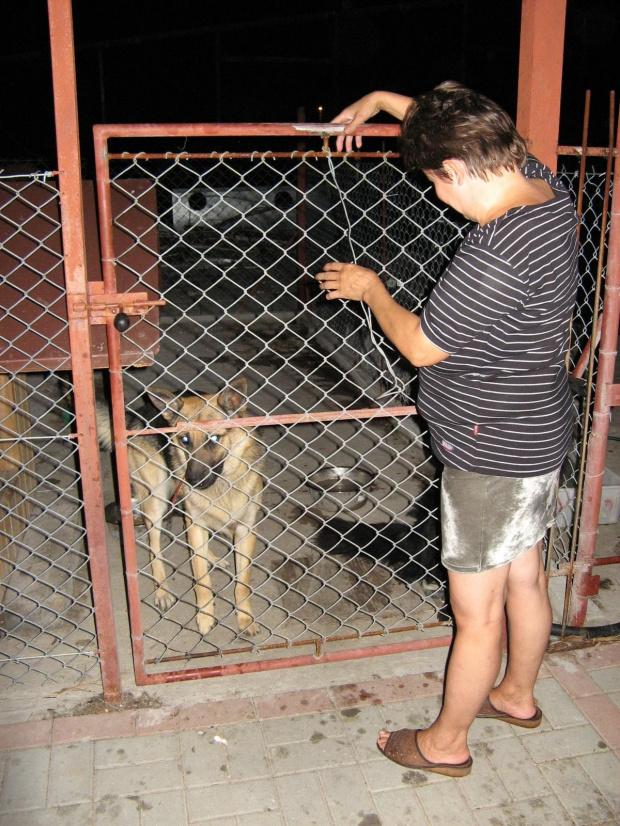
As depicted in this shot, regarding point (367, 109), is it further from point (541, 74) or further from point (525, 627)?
point (525, 627)

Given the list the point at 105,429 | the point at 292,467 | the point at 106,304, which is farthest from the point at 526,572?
the point at 292,467

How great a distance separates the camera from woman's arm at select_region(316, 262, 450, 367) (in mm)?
1747

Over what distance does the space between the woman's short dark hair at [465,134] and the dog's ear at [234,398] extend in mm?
1737

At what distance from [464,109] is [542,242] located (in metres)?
0.40

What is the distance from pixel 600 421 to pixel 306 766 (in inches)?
69.3

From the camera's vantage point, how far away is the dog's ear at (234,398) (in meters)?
3.28

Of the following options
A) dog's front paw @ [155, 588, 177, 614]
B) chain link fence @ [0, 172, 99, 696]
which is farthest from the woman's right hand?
dog's front paw @ [155, 588, 177, 614]

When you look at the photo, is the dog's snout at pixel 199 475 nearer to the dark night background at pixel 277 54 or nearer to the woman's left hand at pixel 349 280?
the woman's left hand at pixel 349 280

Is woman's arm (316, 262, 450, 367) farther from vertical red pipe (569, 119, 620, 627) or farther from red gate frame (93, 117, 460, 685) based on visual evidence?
vertical red pipe (569, 119, 620, 627)

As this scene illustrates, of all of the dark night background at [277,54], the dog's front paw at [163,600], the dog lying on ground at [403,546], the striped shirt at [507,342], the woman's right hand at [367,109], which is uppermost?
the dark night background at [277,54]

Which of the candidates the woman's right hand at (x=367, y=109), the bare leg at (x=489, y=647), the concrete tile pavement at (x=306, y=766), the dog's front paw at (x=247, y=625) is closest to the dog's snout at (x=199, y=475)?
the dog's front paw at (x=247, y=625)

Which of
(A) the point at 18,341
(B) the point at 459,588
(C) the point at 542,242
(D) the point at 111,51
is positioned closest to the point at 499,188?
(C) the point at 542,242

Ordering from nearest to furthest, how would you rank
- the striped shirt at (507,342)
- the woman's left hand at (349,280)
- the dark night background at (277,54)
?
the striped shirt at (507,342), the woman's left hand at (349,280), the dark night background at (277,54)

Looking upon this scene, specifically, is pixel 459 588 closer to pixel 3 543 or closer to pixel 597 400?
pixel 597 400
